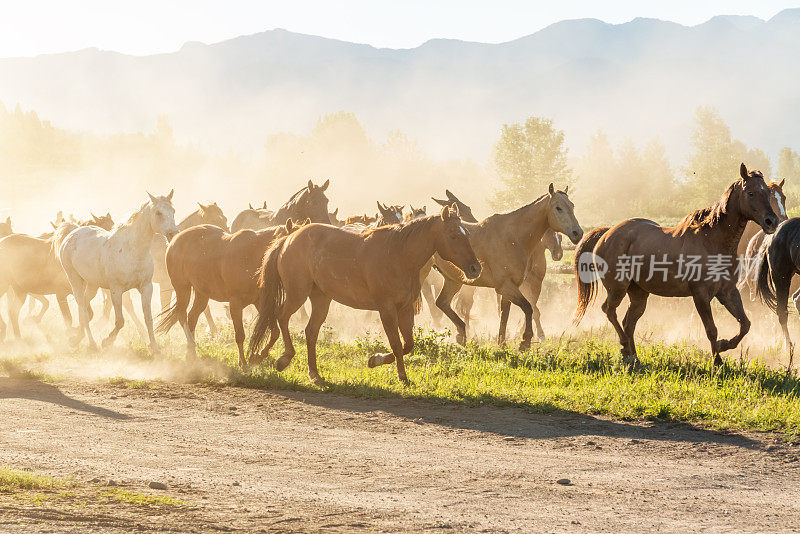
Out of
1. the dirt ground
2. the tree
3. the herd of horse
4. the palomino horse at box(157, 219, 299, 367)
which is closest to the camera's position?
the dirt ground

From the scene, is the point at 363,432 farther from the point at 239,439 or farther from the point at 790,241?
the point at 790,241

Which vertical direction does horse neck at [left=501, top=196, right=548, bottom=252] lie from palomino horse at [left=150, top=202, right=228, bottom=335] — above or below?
above

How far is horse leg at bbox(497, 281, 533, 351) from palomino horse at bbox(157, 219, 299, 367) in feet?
12.1

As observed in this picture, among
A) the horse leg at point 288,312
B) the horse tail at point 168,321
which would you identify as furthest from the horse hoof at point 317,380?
the horse tail at point 168,321

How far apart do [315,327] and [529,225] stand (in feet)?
14.4

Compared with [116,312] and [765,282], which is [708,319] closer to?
[765,282]

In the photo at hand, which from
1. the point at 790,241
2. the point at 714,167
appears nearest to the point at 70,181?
the point at 714,167

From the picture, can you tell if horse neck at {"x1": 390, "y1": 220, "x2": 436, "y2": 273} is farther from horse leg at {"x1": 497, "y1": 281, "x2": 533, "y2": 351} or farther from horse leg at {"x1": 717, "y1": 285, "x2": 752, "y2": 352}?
horse leg at {"x1": 717, "y1": 285, "x2": 752, "y2": 352}

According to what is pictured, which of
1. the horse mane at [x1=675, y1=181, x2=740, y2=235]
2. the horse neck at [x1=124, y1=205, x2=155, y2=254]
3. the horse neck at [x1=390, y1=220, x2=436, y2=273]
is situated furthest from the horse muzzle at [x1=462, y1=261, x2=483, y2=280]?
the horse neck at [x1=124, y1=205, x2=155, y2=254]

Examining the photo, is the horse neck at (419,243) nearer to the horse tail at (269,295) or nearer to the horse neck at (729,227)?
the horse tail at (269,295)

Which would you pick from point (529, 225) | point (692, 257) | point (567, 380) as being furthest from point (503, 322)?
point (692, 257)

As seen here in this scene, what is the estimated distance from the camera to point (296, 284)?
36.1 ft

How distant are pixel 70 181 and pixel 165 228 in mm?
81257

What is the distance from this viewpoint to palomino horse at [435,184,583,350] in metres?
13.2
